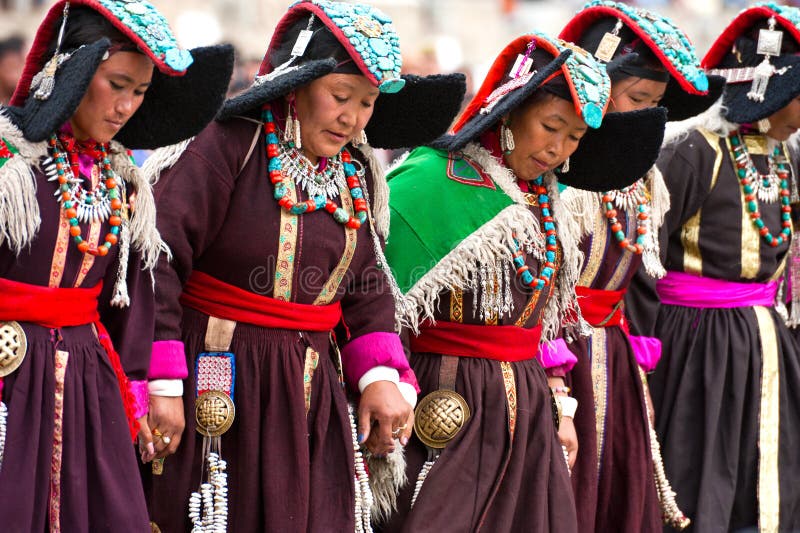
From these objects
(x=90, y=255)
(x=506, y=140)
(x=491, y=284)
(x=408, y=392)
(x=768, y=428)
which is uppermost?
(x=506, y=140)

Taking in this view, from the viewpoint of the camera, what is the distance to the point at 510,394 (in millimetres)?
4141

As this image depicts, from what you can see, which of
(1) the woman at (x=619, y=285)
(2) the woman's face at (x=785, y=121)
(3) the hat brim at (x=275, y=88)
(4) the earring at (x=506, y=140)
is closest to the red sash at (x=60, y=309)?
(3) the hat brim at (x=275, y=88)

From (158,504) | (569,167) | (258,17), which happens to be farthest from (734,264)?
(258,17)

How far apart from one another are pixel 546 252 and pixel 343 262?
76 cm

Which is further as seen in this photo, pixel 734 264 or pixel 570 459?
pixel 734 264

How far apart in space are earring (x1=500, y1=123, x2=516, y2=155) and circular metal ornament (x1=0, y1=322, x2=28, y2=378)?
5.67 feet

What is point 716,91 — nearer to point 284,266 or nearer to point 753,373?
point 753,373

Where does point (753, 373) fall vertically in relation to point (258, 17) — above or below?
below

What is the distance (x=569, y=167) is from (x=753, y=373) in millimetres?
1461

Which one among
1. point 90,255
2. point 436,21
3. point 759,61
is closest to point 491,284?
point 90,255

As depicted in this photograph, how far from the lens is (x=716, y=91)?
506 cm

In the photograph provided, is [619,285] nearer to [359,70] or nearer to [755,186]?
[755,186]

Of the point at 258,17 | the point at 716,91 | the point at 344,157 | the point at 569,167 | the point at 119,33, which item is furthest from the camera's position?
the point at 258,17

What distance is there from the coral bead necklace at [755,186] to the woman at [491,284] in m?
1.26
